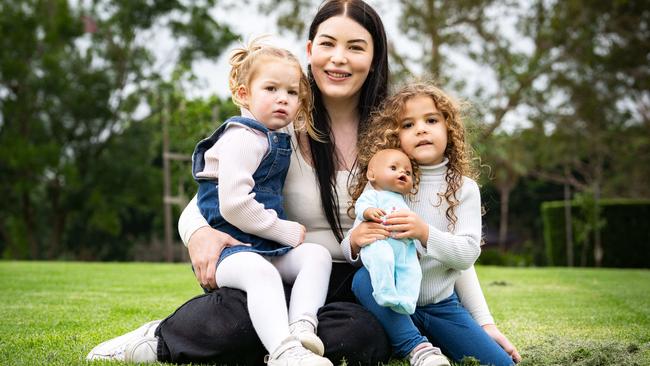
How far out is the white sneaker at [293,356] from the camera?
2.43 meters

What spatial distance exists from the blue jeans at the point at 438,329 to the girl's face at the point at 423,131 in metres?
0.53

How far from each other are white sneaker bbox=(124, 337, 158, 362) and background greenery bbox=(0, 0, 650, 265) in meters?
15.7

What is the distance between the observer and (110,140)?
915 inches

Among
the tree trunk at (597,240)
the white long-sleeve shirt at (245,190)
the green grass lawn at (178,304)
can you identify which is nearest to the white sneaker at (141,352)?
the green grass lawn at (178,304)

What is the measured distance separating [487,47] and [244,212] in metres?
17.2

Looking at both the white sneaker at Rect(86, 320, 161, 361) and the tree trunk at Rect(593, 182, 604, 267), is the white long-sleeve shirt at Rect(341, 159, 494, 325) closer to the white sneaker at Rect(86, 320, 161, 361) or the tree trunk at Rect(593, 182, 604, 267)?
the white sneaker at Rect(86, 320, 161, 361)

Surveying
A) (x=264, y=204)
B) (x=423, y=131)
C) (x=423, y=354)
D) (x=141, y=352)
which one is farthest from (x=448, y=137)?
(x=141, y=352)

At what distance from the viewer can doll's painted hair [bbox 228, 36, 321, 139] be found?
3.12m

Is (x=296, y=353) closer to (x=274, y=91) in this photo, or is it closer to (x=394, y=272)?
(x=394, y=272)

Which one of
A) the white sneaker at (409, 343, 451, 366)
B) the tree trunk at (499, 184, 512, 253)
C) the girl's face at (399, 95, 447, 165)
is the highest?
the girl's face at (399, 95, 447, 165)

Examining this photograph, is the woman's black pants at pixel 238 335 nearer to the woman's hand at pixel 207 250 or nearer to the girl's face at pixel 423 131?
the woman's hand at pixel 207 250

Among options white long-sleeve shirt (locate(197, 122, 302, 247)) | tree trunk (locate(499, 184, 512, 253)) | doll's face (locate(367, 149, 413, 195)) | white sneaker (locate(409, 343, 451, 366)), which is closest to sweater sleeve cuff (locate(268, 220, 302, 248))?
white long-sleeve shirt (locate(197, 122, 302, 247))

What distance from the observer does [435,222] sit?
9.82 feet

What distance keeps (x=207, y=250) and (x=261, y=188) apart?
1.09 ft
